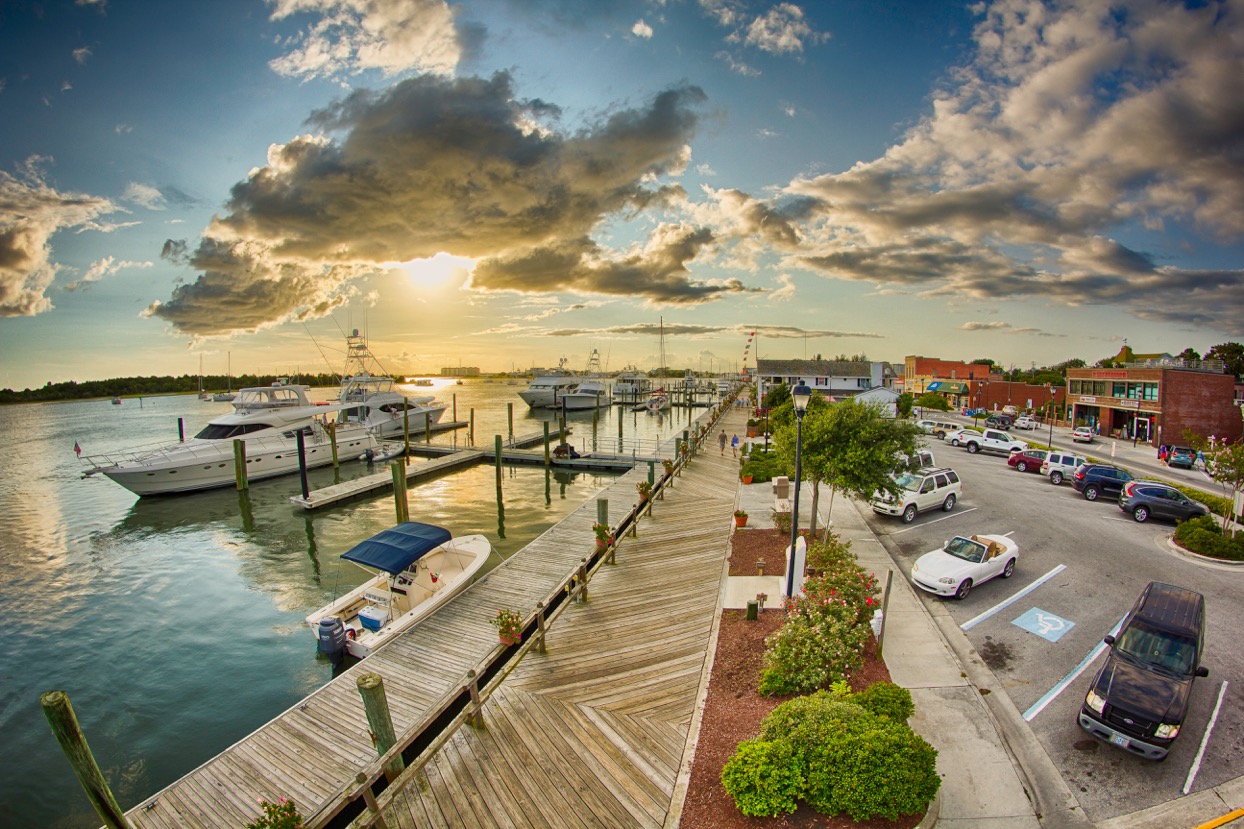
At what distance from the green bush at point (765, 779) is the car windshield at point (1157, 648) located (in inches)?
291

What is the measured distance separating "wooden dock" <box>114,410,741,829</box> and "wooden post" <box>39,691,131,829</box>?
5.75ft

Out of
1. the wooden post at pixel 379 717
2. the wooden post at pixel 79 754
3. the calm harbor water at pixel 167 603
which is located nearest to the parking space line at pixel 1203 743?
the wooden post at pixel 379 717

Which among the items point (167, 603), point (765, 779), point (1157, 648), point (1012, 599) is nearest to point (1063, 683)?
point (1157, 648)

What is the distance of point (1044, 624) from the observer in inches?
510

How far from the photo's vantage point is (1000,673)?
11.0 metres

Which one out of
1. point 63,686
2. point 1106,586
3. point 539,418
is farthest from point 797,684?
A: point 539,418

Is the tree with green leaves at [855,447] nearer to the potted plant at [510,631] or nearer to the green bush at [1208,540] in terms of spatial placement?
the green bush at [1208,540]

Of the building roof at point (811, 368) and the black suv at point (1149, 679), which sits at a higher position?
the building roof at point (811, 368)

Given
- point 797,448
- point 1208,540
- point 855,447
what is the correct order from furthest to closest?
1. point 1208,540
2. point 855,447
3. point 797,448

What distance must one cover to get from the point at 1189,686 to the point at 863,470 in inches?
330

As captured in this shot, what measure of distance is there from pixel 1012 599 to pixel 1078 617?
1.41 metres

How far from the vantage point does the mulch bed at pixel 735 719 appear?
678 centimetres

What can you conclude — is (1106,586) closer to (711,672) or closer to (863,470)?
(863,470)

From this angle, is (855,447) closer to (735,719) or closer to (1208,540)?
(735,719)
